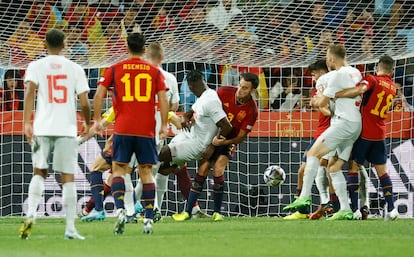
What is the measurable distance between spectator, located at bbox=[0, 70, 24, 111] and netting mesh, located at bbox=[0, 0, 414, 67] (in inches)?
30.6

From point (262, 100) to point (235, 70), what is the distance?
25.3 inches

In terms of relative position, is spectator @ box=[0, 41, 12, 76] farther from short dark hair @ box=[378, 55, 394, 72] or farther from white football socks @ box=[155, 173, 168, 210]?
short dark hair @ box=[378, 55, 394, 72]

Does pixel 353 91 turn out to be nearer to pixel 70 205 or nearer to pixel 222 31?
pixel 222 31

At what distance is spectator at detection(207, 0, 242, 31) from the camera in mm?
15922

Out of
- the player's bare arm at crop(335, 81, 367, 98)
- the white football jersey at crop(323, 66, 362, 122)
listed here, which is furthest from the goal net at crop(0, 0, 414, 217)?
the player's bare arm at crop(335, 81, 367, 98)

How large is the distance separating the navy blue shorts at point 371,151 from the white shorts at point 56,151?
16.0 feet

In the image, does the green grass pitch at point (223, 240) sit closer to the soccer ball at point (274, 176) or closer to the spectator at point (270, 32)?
the soccer ball at point (274, 176)

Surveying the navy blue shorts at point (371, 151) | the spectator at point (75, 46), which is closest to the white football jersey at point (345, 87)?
the navy blue shorts at point (371, 151)

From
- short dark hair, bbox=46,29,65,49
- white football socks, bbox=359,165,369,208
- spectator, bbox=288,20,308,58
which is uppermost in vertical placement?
spectator, bbox=288,20,308,58

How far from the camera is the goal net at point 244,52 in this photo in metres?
15.8

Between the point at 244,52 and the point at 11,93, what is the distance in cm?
357

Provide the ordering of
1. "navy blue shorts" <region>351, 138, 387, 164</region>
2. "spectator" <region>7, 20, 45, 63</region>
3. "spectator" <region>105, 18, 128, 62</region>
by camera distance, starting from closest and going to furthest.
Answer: "navy blue shorts" <region>351, 138, 387, 164</region>, "spectator" <region>7, 20, 45, 63</region>, "spectator" <region>105, 18, 128, 62</region>

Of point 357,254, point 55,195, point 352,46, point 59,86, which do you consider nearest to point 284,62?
point 352,46

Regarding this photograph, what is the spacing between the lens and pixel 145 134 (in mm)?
10578
